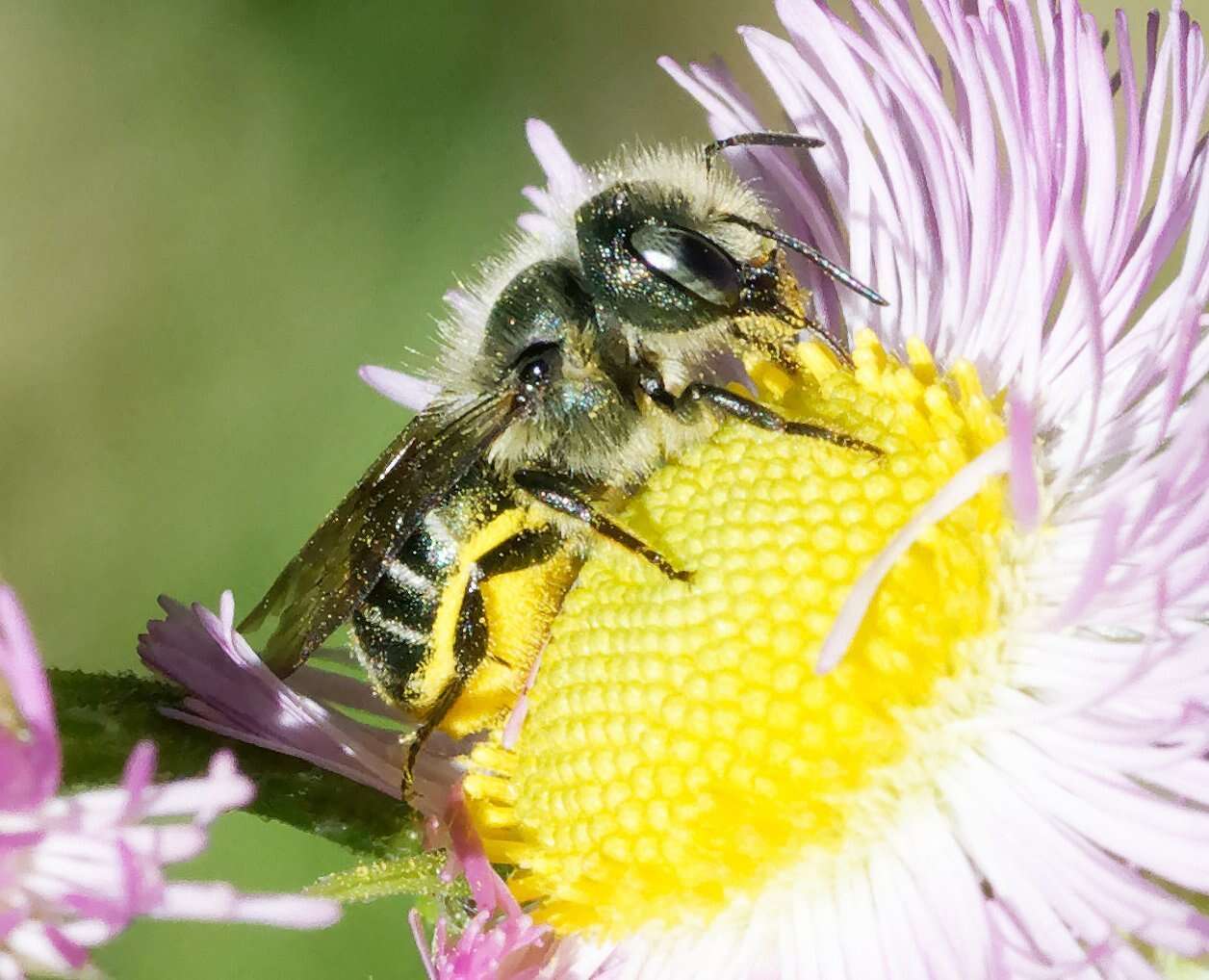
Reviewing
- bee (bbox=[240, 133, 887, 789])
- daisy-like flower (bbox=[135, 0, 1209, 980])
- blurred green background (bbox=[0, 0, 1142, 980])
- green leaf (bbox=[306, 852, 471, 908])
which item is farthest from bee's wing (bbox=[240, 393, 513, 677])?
blurred green background (bbox=[0, 0, 1142, 980])

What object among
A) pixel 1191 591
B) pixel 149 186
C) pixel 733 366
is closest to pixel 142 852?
pixel 1191 591

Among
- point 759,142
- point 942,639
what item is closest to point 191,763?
point 942,639

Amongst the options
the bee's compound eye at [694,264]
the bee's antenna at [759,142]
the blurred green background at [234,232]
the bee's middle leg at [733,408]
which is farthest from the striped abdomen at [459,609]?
the blurred green background at [234,232]

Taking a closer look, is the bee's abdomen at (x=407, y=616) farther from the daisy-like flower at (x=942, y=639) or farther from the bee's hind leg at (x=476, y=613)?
the daisy-like flower at (x=942, y=639)

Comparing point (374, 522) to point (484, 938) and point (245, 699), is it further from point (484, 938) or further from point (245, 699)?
point (484, 938)

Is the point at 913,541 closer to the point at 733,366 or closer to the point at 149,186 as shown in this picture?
the point at 733,366

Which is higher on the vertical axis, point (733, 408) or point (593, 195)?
point (593, 195)

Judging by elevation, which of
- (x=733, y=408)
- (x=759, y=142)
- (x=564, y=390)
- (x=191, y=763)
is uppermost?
(x=759, y=142)
